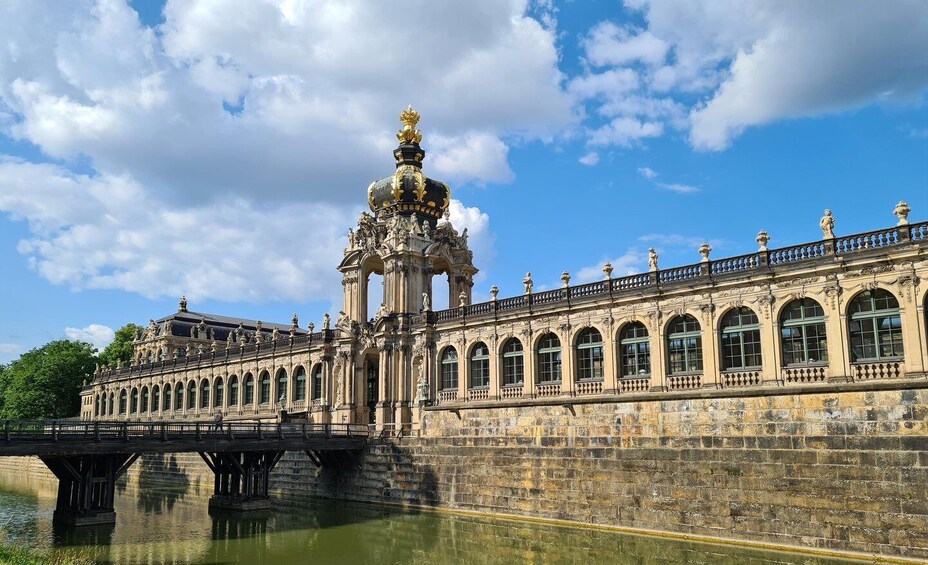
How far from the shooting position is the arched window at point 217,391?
62.3 metres

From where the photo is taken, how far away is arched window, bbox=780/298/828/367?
28797 millimetres

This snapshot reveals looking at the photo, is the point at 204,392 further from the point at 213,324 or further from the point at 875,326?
the point at 875,326

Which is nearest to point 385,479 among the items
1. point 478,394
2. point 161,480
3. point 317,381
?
point 478,394

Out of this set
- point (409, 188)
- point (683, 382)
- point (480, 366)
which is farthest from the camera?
point (409, 188)

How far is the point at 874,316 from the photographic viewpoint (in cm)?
2755

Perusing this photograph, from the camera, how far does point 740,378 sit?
3044 centimetres

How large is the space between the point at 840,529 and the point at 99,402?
72.6 m

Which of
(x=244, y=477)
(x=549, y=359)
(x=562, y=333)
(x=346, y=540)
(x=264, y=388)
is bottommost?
(x=346, y=540)

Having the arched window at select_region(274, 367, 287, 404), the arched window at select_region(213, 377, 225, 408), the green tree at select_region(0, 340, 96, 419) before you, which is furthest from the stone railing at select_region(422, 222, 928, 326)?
the green tree at select_region(0, 340, 96, 419)

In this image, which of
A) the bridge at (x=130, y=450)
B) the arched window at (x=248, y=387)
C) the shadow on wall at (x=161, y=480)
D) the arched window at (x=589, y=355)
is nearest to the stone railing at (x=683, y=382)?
the arched window at (x=589, y=355)

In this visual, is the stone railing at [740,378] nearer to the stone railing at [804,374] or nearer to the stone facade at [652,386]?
the stone facade at [652,386]

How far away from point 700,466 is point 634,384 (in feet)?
17.1

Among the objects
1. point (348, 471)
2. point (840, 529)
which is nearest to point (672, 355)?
point (840, 529)

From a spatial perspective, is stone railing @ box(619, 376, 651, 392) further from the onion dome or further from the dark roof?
the dark roof
